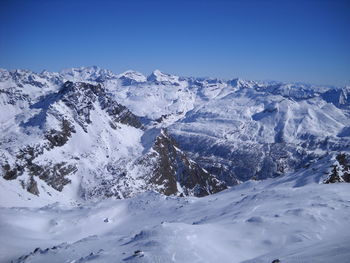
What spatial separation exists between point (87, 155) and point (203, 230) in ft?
344

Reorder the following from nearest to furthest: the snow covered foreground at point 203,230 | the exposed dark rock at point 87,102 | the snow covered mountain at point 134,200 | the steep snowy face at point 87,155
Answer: the snow covered foreground at point 203,230 < the snow covered mountain at point 134,200 < the steep snowy face at point 87,155 < the exposed dark rock at point 87,102

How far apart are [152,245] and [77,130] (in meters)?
120

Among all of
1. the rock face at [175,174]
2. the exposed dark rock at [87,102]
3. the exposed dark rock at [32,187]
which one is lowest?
the rock face at [175,174]

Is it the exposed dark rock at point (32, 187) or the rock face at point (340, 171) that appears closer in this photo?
the rock face at point (340, 171)

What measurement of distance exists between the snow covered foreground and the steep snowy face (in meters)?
45.0

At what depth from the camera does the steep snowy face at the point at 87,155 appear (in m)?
112

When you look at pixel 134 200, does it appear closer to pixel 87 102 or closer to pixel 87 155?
pixel 87 155

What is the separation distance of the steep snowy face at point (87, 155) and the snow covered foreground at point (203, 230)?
4501 cm

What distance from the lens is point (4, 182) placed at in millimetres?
98250

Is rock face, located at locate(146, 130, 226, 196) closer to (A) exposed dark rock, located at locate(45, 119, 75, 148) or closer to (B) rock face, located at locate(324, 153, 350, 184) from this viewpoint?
(A) exposed dark rock, located at locate(45, 119, 75, 148)

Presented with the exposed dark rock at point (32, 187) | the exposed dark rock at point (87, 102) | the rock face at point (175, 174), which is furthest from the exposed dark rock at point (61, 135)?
the rock face at point (175, 174)

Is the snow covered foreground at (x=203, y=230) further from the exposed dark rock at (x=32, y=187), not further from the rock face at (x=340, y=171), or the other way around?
the exposed dark rock at (x=32, y=187)

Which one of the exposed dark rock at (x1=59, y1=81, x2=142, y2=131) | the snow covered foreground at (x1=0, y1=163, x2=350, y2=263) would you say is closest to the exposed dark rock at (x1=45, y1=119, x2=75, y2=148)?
the exposed dark rock at (x1=59, y1=81, x2=142, y2=131)

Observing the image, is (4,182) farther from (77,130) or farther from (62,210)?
(77,130)
